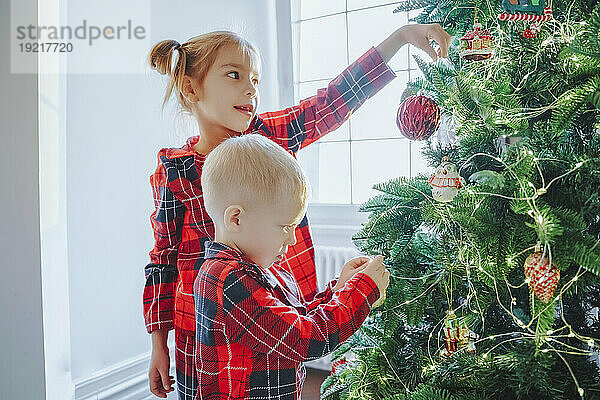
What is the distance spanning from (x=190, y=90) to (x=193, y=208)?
29cm

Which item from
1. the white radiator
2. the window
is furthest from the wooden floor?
the window

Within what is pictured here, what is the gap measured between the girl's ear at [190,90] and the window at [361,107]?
52.5 inches

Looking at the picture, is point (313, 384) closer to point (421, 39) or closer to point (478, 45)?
point (421, 39)

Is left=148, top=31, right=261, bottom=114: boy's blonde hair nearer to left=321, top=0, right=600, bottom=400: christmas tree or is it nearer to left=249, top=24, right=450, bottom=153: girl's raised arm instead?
left=249, top=24, right=450, bottom=153: girl's raised arm

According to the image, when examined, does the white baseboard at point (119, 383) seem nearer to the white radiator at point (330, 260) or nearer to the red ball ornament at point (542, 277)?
the white radiator at point (330, 260)

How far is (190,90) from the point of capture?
4.74 feet

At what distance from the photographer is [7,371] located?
5.82 feet

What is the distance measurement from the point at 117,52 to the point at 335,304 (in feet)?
4.94

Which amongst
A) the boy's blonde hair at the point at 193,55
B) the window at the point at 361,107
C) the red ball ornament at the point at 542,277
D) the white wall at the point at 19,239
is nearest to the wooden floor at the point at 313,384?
the window at the point at 361,107

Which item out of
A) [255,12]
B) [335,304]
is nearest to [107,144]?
[255,12]

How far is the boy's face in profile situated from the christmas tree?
0.24 meters

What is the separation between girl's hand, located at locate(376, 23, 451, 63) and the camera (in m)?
1.26

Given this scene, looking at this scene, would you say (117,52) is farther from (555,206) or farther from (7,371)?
(555,206)

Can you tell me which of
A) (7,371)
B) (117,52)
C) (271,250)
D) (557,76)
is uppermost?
(117,52)
